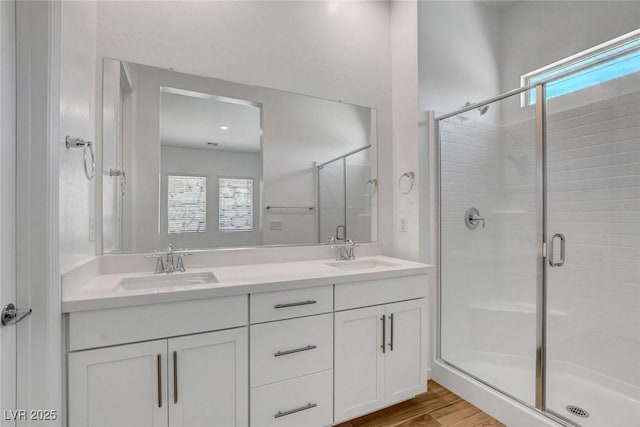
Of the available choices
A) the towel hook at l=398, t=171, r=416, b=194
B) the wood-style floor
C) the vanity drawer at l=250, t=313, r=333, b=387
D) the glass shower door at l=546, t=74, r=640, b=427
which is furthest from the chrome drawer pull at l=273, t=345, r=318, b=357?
the glass shower door at l=546, t=74, r=640, b=427

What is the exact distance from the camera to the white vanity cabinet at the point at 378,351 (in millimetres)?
1602

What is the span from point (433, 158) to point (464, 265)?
0.84 m

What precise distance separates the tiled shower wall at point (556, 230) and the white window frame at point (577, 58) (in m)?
0.22

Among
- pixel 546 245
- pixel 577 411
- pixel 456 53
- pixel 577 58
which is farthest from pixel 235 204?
pixel 577 58

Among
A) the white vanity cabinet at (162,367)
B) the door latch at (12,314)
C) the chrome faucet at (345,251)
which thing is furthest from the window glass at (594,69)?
the door latch at (12,314)

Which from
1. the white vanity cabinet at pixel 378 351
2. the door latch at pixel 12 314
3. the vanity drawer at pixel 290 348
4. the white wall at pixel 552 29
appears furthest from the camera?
the white wall at pixel 552 29

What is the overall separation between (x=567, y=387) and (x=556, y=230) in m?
0.99

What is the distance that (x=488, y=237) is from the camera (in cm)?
239

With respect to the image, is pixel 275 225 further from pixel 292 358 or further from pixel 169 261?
pixel 292 358

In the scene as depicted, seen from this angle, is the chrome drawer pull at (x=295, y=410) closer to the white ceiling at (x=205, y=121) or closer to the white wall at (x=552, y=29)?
the white ceiling at (x=205, y=121)

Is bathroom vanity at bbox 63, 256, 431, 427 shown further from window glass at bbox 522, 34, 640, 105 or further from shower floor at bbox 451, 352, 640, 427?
window glass at bbox 522, 34, 640, 105

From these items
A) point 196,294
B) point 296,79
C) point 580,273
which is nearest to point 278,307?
point 196,294

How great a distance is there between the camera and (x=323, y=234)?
2.17 meters

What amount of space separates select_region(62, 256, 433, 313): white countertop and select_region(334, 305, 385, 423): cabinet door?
215 mm
